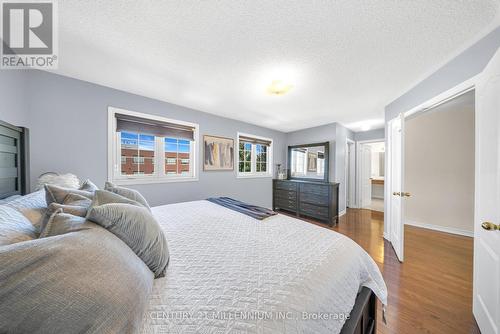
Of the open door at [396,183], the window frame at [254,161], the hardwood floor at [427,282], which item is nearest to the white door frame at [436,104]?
the open door at [396,183]

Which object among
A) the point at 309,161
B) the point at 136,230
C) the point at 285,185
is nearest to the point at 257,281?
the point at 136,230

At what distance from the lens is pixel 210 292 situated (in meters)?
0.75

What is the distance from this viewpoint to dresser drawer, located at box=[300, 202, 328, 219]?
3.76 m

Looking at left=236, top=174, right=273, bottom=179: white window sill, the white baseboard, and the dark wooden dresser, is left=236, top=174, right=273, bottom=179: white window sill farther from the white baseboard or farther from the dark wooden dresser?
the white baseboard

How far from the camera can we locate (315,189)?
13.0ft

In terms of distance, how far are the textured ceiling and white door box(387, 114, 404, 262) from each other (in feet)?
1.83

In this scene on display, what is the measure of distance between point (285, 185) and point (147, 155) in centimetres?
319

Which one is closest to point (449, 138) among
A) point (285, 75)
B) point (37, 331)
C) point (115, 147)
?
point (285, 75)

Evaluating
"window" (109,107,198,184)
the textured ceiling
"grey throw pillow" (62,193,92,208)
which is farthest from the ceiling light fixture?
"grey throw pillow" (62,193,92,208)

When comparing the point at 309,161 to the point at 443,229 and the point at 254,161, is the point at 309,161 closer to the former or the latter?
the point at 254,161

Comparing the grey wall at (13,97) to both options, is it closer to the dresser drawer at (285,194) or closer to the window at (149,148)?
the window at (149,148)

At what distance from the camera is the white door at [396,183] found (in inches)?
89.6

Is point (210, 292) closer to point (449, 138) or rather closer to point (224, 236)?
point (224, 236)

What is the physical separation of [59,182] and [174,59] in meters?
1.70
